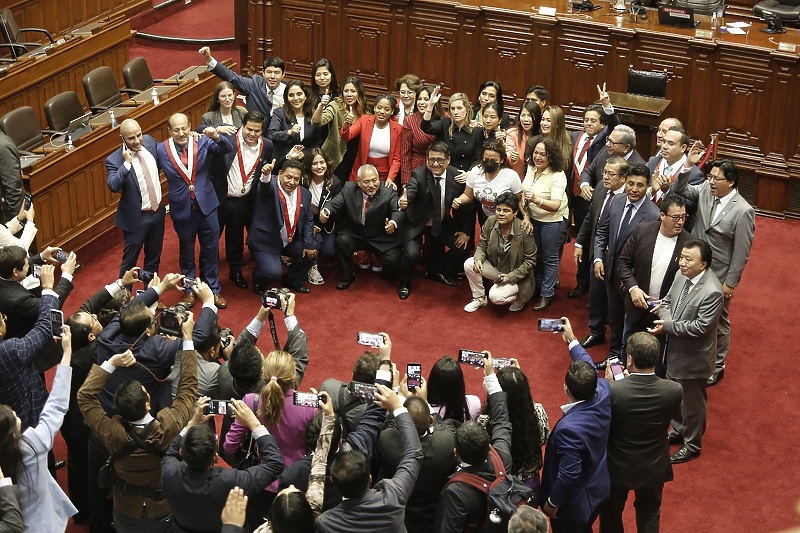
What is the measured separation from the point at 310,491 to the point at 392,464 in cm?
37

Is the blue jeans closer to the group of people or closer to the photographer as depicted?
the group of people

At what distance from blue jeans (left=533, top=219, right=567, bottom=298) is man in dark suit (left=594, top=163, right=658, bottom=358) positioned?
59cm

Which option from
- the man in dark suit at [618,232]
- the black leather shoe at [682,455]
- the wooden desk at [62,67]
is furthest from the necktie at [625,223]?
the wooden desk at [62,67]

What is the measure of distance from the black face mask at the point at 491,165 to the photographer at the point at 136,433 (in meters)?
3.26

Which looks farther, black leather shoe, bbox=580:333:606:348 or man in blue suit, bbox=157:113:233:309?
man in blue suit, bbox=157:113:233:309

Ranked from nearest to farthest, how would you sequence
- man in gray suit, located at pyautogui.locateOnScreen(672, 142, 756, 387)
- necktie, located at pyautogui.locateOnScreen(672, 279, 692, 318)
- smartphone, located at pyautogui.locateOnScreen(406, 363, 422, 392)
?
1. smartphone, located at pyautogui.locateOnScreen(406, 363, 422, 392)
2. necktie, located at pyautogui.locateOnScreen(672, 279, 692, 318)
3. man in gray suit, located at pyautogui.locateOnScreen(672, 142, 756, 387)

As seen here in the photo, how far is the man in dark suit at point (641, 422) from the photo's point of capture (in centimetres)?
492

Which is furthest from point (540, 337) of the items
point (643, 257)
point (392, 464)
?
point (392, 464)

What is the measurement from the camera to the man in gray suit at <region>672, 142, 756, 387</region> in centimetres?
659

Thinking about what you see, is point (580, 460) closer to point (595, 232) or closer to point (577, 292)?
point (595, 232)

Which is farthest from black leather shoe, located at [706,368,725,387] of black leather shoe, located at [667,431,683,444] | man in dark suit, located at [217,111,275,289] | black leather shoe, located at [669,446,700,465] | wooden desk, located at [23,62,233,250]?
wooden desk, located at [23,62,233,250]

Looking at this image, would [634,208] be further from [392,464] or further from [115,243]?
[115,243]

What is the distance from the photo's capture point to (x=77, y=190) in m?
8.31

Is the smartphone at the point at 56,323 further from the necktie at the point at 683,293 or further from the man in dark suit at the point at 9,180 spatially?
the necktie at the point at 683,293
